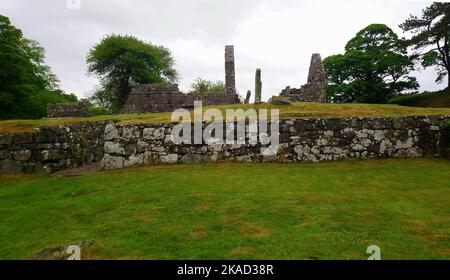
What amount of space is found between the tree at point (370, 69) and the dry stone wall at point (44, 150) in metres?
31.1

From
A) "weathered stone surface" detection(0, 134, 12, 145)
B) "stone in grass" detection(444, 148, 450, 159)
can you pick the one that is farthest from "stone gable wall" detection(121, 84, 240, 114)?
"stone in grass" detection(444, 148, 450, 159)

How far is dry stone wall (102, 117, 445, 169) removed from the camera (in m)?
15.2

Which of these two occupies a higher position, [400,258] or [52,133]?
[52,133]

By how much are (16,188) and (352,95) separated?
36.9m

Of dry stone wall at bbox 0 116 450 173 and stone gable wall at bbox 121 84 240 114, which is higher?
stone gable wall at bbox 121 84 240 114

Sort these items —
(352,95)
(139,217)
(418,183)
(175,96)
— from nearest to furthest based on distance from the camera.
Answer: (139,217) → (418,183) → (175,96) → (352,95)

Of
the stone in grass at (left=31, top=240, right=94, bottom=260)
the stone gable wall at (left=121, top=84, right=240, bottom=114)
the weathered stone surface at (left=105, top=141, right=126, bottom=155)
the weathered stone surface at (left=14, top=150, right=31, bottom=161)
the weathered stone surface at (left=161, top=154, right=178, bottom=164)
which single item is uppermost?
the stone gable wall at (left=121, top=84, right=240, bottom=114)

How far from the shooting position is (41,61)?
53625 millimetres

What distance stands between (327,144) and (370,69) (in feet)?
95.8

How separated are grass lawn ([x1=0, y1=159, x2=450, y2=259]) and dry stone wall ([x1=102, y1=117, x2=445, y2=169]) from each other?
123cm

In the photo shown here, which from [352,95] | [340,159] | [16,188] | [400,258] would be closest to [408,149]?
[340,159]

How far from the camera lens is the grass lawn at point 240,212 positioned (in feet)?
21.8

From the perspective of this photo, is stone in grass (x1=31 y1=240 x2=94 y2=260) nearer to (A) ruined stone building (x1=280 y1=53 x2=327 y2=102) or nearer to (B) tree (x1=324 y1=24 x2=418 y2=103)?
(A) ruined stone building (x1=280 y1=53 x2=327 y2=102)

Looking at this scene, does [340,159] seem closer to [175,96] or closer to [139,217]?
[139,217]
